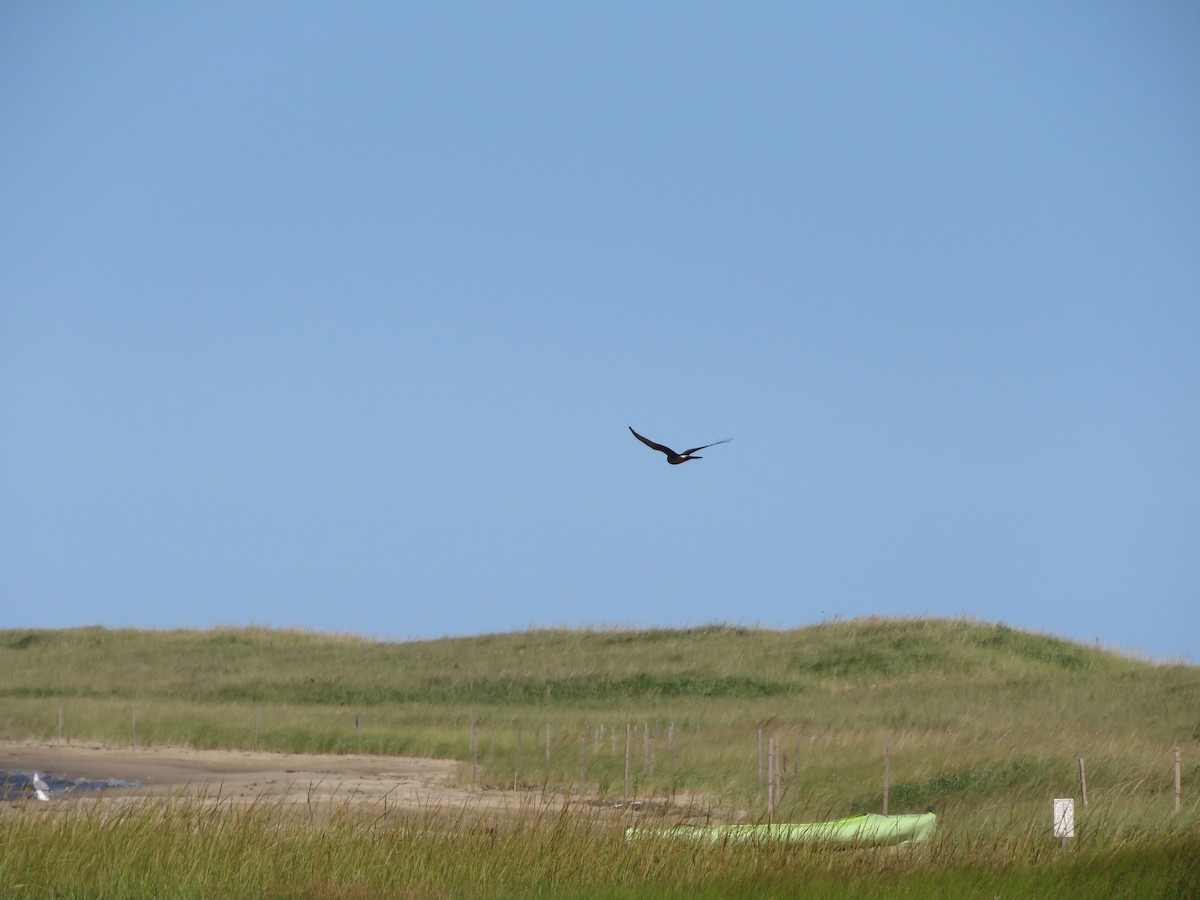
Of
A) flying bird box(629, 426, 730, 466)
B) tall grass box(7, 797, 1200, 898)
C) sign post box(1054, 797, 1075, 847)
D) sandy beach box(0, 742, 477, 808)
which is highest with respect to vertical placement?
flying bird box(629, 426, 730, 466)

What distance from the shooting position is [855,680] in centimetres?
5138

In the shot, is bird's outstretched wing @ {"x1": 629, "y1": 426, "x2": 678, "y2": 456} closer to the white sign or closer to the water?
the white sign

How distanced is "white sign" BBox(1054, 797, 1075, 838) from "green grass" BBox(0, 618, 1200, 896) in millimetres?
226

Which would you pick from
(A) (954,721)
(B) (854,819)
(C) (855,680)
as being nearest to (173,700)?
(C) (855,680)

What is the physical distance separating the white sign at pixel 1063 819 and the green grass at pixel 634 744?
0.23 metres

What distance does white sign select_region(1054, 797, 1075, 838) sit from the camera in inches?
573

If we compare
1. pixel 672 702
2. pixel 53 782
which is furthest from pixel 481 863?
pixel 672 702

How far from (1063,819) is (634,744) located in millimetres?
17728

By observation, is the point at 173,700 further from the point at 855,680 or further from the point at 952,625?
the point at 952,625

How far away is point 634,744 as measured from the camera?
104 ft

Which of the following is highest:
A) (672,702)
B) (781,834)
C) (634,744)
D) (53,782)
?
(672,702)

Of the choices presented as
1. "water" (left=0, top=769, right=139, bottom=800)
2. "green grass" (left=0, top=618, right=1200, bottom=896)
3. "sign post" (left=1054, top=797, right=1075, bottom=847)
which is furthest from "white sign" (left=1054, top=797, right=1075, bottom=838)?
"water" (left=0, top=769, right=139, bottom=800)

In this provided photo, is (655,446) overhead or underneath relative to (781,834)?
overhead

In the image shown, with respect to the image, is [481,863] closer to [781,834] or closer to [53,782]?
[781,834]
